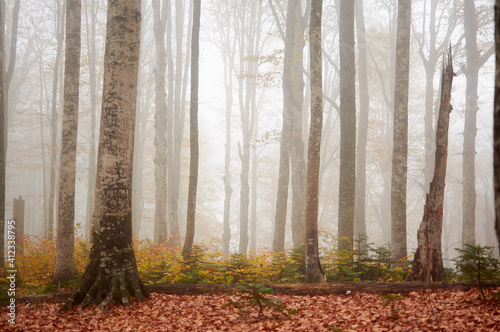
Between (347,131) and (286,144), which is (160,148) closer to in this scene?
(286,144)

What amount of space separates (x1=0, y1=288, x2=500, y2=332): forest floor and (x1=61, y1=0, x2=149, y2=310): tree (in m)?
0.37

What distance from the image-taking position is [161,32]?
16281mm

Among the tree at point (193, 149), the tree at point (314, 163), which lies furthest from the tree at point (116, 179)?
the tree at point (193, 149)

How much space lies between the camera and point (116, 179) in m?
6.36

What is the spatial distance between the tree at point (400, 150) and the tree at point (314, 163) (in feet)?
9.18

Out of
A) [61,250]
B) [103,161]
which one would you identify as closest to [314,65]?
[103,161]

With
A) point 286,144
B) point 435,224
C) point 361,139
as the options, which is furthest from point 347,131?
point 361,139

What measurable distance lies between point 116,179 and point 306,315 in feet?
12.6

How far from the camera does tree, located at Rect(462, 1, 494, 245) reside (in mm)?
13891

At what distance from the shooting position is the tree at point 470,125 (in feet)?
45.6

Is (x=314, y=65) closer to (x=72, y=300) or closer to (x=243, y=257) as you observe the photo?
(x=243, y=257)

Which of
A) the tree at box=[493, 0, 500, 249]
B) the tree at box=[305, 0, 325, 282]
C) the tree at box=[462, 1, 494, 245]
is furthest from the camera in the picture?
the tree at box=[462, 1, 494, 245]

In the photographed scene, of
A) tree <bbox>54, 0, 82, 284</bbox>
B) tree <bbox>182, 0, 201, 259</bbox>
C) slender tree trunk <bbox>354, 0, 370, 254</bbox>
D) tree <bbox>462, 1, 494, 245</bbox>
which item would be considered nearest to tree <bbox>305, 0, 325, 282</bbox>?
tree <bbox>182, 0, 201, 259</bbox>

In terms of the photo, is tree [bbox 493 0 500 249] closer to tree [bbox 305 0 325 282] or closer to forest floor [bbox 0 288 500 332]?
forest floor [bbox 0 288 500 332]
